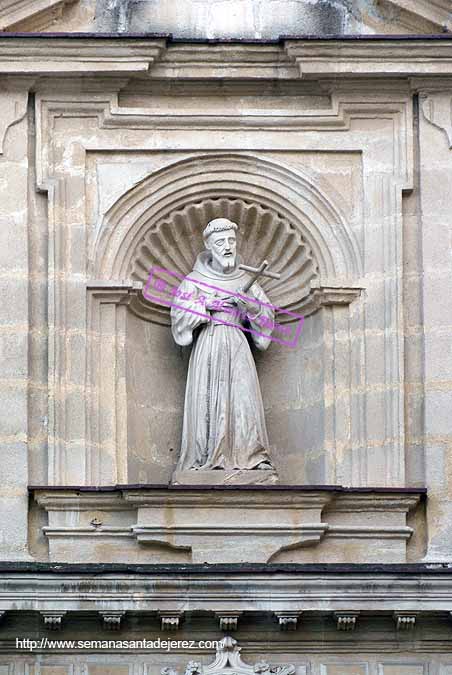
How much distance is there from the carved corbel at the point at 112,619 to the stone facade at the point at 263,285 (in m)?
0.06

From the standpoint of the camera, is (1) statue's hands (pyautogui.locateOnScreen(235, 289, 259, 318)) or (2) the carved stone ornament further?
(1) statue's hands (pyautogui.locateOnScreen(235, 289, 259, 318))

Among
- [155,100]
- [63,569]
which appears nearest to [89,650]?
[63,569]

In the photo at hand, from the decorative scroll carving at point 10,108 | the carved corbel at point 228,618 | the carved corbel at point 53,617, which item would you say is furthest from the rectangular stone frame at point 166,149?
the carved corbel at point 228,618

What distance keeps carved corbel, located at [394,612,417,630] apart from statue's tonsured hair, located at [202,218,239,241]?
3.18 m

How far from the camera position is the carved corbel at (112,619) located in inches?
864

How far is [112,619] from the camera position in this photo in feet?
72.1

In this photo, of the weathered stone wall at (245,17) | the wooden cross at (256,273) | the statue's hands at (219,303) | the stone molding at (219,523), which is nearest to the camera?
the stone molding at (219,523)

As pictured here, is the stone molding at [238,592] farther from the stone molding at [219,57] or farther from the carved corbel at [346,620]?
the stone molding at [219,57]

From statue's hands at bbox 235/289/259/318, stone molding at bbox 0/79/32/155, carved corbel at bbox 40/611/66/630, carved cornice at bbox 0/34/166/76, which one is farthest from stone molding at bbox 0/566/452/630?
carved cornice at bbox 0/34/166/76

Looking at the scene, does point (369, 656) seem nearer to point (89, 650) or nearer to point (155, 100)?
point (89, 650)

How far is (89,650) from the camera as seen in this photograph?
22.1 meters

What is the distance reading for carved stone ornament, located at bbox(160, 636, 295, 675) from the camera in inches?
867

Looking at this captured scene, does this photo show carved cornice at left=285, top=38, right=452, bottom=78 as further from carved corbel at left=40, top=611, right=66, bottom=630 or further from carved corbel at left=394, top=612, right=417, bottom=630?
carved corbel at left=40, top=611, right=66, bottom=630

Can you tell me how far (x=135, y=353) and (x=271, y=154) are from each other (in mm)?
1675
